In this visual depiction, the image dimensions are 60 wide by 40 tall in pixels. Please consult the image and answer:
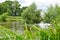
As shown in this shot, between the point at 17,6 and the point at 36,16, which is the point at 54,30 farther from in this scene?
the point at 17,6

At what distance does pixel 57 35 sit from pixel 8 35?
0.16 m

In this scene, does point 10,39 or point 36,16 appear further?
point 36,16

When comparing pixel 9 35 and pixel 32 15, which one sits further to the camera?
pixel 32 15

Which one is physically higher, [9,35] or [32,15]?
[9,35]

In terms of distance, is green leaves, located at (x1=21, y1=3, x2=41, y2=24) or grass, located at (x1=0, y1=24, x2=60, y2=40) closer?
grass, located at (x1=0, y1=24, x2=60, y2=40)

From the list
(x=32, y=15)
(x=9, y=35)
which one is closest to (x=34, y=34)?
(x=9, y=35)

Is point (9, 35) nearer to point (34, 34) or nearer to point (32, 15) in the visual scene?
point (34, 34)

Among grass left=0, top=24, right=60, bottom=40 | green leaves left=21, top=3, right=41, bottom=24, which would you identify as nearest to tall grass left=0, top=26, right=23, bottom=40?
grass left=0, top=24, right=60, bottom=40

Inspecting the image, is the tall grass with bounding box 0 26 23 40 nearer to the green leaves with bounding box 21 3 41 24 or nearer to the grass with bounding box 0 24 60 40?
the grass with bounding box 0 24 60 40

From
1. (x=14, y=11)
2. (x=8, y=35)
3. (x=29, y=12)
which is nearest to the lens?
(x=8, y=35)

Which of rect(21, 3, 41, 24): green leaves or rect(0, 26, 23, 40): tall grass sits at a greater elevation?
rect(0, 26, 23, 40): tall grass

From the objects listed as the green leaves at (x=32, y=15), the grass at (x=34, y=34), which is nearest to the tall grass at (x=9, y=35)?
the grass at (x=34, y=34)

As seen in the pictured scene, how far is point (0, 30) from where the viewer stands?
0.61 m

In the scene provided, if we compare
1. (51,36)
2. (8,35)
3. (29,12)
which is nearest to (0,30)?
(8,35)
